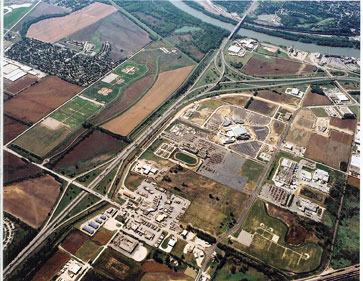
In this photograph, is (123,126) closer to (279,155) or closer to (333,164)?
(279,155)

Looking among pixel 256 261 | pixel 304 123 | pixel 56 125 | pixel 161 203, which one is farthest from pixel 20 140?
pixel 304 123

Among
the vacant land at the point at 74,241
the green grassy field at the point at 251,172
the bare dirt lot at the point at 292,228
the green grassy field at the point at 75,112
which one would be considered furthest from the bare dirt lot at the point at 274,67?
the vacant land at the point at 74,241

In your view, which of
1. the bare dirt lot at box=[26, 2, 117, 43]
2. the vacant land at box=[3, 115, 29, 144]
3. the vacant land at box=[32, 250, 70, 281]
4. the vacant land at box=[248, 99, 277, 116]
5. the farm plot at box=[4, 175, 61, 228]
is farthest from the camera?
the bare dirt lot at box=[26, 2, 117, 43]

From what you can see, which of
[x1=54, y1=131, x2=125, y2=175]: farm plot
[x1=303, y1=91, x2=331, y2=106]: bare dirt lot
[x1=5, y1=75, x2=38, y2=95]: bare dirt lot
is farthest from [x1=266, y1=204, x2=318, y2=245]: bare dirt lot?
[x1=5, y1=75, x2=38, y2=95]: bare dirt lot

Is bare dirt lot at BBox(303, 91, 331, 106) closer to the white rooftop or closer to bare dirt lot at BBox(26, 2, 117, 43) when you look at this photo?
the white rooftop

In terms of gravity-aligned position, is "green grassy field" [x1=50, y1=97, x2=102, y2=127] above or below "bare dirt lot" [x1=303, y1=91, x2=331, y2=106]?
below

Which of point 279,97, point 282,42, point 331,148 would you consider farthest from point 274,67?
point 331,148

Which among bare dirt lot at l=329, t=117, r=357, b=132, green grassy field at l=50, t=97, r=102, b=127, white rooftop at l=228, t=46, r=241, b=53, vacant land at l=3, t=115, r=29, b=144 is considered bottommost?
vacant land at l=3, t=115, r=29, b=144

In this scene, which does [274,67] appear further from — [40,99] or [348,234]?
[40,99]
